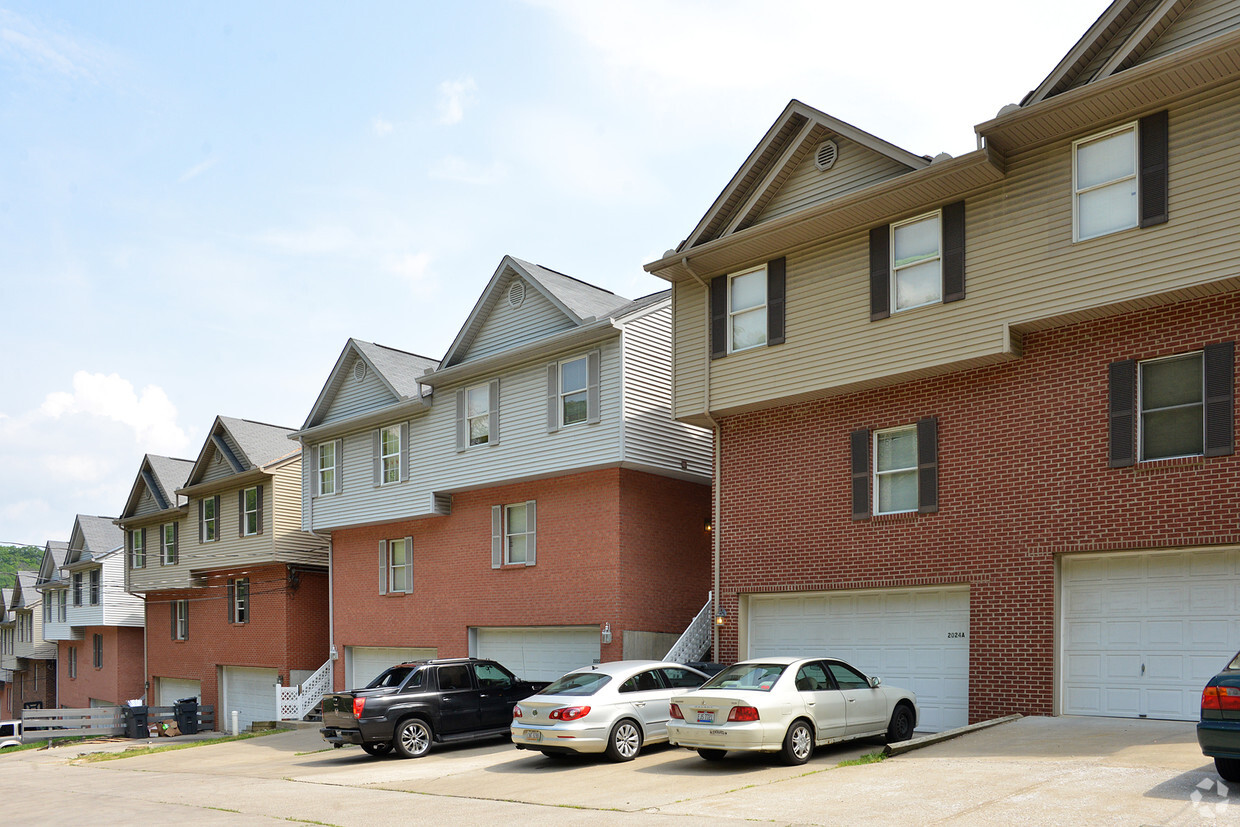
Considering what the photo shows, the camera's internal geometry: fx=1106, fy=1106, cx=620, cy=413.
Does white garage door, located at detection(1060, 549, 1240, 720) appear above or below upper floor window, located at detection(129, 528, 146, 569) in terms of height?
above

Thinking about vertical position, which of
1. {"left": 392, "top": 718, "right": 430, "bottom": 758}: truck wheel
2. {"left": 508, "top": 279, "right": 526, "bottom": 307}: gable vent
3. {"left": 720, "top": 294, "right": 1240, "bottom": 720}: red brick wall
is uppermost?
{"left": 508, "top": 279, "right": 526, "bottom": 307}: gable vent

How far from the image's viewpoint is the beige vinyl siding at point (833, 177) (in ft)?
62.0

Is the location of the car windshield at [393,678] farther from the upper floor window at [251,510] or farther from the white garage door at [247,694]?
the upper floor window at [251,510]

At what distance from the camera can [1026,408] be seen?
17.2 m

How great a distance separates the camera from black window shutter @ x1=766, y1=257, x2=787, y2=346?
20.4 meters

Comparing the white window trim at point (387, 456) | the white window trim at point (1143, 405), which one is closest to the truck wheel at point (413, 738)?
the white window trim at point (387, 456)

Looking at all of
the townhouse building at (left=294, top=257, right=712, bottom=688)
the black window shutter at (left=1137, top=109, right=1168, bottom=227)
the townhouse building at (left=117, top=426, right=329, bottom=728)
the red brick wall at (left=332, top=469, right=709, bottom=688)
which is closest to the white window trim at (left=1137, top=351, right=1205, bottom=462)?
the black window shutter at (left=1137, top=109, right=1168, bottom=227)

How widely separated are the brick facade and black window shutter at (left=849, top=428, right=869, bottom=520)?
2213cm

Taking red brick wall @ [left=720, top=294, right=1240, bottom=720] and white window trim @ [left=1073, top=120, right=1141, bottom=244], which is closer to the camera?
red brick wall @ [left=720, top=294, right=1240, bottom=720]

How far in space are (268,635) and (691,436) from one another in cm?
1833

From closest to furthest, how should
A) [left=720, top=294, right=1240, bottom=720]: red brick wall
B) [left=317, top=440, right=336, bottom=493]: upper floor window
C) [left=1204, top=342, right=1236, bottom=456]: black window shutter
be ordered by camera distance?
[left=1204, top=342, right=1236, bottom=456]: black window shutter → [left=720, top=294, right=1240, bottom=720]: red brick wall → [left=317, top=440, right=336, bottom=493]: upper floor window

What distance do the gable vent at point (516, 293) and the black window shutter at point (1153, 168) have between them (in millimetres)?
14486

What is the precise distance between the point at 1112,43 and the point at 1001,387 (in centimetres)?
531

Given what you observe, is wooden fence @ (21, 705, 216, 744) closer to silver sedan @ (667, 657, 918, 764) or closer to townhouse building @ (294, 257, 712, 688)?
townhouse building @ (294, 257, 712, 688)
